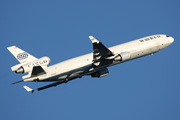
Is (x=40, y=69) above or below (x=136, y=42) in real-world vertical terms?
below

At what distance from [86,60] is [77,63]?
1.54 meters

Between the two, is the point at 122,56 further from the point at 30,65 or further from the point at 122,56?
the point at 30,65

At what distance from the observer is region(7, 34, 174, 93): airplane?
5691cm

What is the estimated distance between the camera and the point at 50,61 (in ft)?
192

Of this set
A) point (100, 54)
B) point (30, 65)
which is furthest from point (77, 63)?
point (30, 65)

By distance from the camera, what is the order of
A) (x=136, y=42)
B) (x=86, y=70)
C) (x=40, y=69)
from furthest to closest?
(x=136, y=42), (x=86, y=70), (x=40, y=69)

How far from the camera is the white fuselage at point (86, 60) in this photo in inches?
2279

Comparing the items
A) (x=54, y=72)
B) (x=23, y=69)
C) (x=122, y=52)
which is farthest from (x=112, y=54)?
(x=23, y=69)

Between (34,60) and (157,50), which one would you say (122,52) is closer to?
(157,50)

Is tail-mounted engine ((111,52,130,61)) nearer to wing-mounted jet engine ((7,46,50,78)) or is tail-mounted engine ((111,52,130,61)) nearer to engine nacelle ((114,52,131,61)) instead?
engine nacelle ((114,52,131,61))

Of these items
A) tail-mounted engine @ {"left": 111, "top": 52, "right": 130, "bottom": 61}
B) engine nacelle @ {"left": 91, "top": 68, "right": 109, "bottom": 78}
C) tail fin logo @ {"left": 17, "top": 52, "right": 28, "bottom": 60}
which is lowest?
engine nacelle @ {"left": 91, "top": 68, "right": 109, "bottom": 78}

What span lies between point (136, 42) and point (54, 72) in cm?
1489

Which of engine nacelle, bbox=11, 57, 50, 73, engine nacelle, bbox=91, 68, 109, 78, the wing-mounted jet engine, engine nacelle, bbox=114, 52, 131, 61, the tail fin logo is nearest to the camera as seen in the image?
engine nacelle, bbox=11, 57, 50, 73

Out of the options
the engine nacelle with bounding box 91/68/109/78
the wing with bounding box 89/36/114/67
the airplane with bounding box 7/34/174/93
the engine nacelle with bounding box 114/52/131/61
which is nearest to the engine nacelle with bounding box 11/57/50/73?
the airplane with bounding box 7/34/174/93
